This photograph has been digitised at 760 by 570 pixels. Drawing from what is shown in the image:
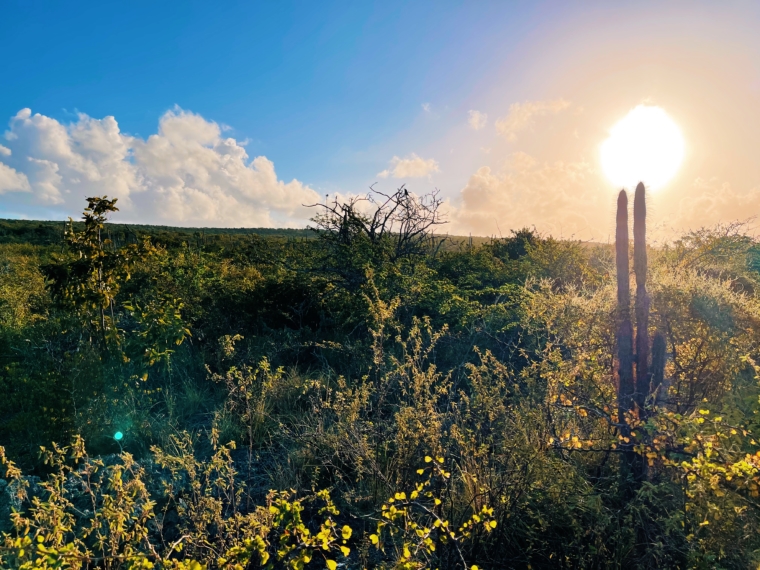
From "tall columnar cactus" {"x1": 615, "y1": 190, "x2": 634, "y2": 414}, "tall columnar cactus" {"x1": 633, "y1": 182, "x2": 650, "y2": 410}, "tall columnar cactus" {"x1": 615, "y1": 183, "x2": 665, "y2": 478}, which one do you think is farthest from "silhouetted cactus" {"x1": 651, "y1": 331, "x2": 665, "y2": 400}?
"tall columnar cactus" {"x1": 615, "y1": 190, "x2": 634, "y2": 414}

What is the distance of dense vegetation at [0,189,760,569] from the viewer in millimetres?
2477

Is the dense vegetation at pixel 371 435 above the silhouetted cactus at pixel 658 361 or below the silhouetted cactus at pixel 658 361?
below

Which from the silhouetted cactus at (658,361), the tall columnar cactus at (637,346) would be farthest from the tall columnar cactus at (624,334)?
the silhouetted cactus at (658,361)

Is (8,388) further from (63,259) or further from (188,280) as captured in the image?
(188,280)

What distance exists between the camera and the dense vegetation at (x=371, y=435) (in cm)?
248

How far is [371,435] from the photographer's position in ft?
13.3

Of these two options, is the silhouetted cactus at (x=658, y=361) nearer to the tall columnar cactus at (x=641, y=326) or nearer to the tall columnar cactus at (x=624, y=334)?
the tall columnar cactus at (x=641, y=326)

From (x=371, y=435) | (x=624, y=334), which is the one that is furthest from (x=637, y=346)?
(x=371, y=435)

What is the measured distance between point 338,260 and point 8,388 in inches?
200

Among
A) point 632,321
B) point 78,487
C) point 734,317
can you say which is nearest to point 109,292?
point 78,487

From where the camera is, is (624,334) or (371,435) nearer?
(624,334)

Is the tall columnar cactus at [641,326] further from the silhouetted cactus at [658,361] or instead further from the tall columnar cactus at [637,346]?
the silhouetted cactus at [658,361]

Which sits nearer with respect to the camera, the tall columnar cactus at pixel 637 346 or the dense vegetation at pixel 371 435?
the dense vegetation at pixel 371 435

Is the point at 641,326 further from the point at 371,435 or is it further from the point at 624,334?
the point at 371,435
